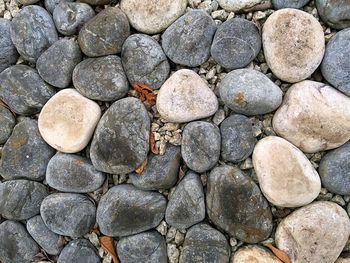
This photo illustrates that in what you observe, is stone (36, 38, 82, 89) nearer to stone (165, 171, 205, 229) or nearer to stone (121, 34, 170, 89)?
stone (121, 34, 170, 89)

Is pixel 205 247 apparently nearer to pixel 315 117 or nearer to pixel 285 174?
pixel 285 174

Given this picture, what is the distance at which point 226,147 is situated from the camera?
3.04 ft

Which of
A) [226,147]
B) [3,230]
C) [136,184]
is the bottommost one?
[3,230]

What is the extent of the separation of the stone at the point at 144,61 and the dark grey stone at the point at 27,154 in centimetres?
31

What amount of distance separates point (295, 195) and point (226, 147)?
0.65 ft

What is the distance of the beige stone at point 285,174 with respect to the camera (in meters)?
0.89

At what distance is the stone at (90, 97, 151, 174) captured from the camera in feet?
3.12

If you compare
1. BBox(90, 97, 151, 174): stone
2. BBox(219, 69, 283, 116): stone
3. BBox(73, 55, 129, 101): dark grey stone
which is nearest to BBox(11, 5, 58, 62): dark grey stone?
BBox(73, 55, 129, 101): dark grey stone

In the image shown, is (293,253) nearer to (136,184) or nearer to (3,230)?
(136,184)

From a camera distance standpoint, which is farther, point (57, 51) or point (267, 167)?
point (57, 51)

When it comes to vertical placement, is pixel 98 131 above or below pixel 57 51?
below

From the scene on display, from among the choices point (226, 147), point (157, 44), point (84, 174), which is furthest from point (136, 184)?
point (157, 44)

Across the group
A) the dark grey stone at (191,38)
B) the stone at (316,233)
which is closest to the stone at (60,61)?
the dark grey stone at (191,38)

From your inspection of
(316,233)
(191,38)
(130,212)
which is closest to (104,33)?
(191,38)
